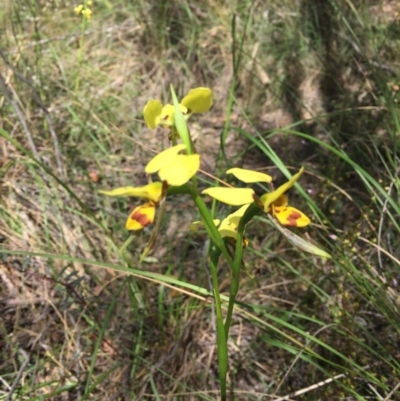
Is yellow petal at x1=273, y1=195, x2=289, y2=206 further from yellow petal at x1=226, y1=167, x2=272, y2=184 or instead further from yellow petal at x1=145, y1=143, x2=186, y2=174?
yellow petal at x1=145, y1=143, x2=186, y2=174

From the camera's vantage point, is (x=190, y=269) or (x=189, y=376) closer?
(x=189, y=376)

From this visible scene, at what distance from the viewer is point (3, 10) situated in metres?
3.01

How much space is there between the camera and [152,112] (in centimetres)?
111

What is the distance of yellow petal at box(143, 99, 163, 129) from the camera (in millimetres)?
1088

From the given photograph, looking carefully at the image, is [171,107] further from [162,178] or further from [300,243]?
[300,243]

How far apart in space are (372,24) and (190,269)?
73.6 inches

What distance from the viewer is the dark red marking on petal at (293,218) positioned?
1030mm

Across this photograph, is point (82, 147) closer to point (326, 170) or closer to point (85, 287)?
point (85, 287)

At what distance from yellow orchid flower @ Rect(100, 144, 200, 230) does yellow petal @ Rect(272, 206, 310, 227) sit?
0.66 feet

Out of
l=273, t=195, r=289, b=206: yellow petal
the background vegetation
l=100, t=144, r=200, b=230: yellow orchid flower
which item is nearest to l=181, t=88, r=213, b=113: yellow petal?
l=100, t=144, r=200, b=230: yellow orchid flower

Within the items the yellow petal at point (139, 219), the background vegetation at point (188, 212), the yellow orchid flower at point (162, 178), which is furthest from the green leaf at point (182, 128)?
the background vegetation at point (188, 212)

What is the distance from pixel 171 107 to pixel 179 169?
0.26 m

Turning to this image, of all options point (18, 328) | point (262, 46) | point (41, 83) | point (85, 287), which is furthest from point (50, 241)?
point (262, 46)

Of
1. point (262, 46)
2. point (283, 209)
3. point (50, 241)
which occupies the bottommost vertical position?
point (50, 241)
